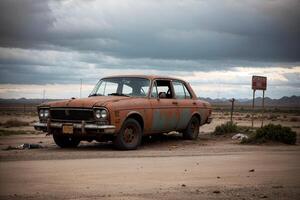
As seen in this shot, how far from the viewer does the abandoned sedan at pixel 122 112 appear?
39.5 ft

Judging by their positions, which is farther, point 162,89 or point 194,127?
point 194,127

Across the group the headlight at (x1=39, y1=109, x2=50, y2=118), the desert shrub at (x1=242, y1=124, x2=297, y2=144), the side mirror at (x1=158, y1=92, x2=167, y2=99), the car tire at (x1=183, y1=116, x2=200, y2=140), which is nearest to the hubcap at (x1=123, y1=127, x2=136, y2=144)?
the side mirror at (x1=158, y1=92, x2=167, y2=99)

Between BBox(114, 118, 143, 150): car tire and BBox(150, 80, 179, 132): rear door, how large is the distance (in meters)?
0.81

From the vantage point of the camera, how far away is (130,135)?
500 inches

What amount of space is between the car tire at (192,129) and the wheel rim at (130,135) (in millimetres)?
2967

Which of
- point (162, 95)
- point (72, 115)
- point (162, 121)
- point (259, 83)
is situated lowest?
point (162, 121)

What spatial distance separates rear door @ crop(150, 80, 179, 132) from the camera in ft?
44.5

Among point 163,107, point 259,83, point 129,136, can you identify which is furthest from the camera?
point 259,83

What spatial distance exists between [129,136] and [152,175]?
4358mm

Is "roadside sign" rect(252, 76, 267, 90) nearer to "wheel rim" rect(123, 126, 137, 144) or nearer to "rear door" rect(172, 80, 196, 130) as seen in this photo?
"rear door" rect(172, 80, 196, 130)

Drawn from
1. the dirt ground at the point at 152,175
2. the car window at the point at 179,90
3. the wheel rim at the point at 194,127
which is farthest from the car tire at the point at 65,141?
the wheel rim at the point at 194,127

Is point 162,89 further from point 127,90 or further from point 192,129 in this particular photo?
point 192,129

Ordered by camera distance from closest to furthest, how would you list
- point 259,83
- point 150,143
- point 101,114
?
point 101,114 < point 150,143 < point 259,83

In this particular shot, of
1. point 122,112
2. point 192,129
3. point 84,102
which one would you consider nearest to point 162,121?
point 122,112
